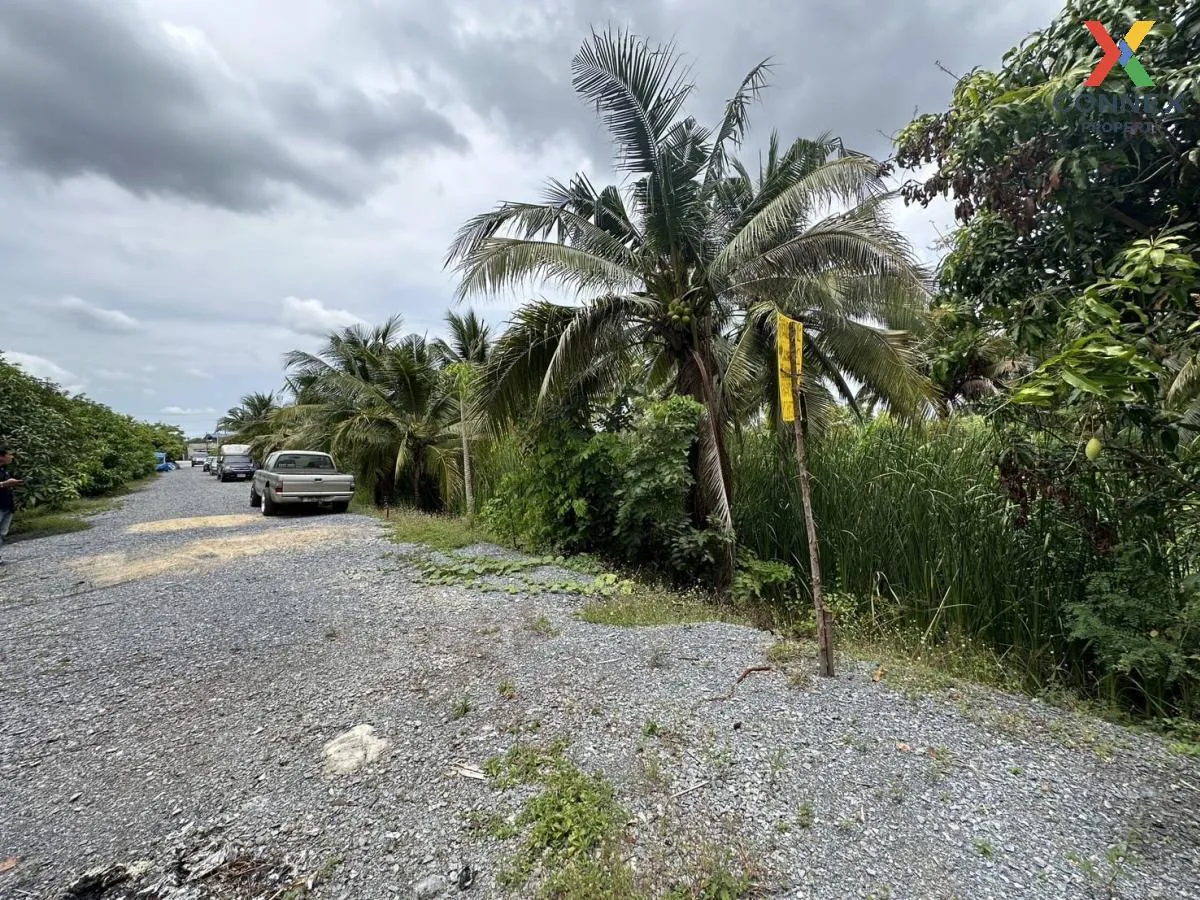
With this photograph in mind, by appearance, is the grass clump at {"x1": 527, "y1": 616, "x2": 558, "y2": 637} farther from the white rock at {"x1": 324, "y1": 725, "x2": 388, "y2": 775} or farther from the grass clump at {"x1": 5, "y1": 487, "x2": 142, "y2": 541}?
the grass clump at {"x1": 5, "y1": 487, "x2": 142, "y2": 541}

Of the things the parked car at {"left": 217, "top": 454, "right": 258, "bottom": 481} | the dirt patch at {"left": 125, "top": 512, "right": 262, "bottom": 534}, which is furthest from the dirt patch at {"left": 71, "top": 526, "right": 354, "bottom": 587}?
the parked car at {"left": 217, "top": 454, "right": 258, "bottom": 481}

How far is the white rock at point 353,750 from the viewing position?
2926 millimetres

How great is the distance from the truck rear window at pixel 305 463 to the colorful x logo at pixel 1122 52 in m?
16.2

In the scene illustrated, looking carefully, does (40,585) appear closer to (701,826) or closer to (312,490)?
(312,490)

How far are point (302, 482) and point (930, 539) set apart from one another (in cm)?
1406

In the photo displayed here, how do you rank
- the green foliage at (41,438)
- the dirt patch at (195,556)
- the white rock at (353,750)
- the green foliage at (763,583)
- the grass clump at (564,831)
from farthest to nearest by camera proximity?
the green foliage at (41,438), the dirt patch at (195,556), the green foliage at (763,583), the white rock at (353,750), the grass clump at (564,831)

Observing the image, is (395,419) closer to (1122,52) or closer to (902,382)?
(902,382)

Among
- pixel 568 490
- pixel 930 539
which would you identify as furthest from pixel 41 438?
pixel 930 539

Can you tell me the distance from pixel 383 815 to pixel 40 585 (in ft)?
25.7

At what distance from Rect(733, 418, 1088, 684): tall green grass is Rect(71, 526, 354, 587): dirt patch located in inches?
320

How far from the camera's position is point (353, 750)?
3082 millimetres

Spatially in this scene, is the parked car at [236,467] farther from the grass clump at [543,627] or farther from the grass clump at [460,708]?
the grass clump at [460,708]

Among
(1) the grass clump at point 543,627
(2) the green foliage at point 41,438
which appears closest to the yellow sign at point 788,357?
(1) the grass clump at point 543,627

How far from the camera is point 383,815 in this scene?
2541 millimetres
